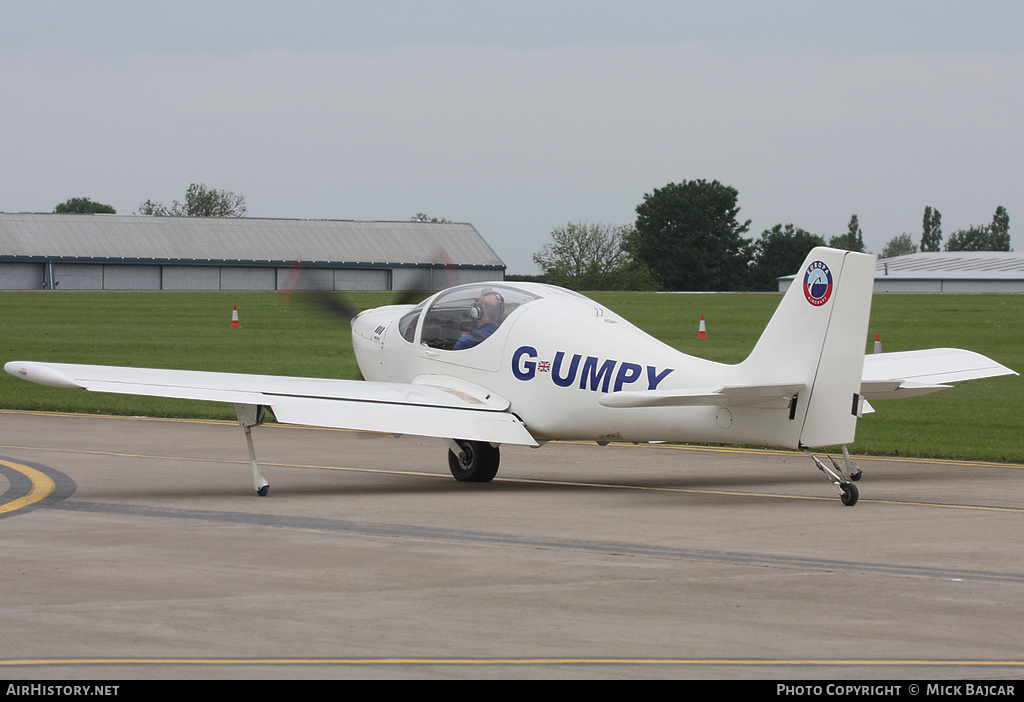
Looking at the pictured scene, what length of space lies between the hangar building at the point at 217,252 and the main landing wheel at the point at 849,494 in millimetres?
77816

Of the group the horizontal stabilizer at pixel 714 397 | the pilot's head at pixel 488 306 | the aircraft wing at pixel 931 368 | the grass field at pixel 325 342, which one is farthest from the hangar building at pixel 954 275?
the horizontal stabilizer at pixel 714 397

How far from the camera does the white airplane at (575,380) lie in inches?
437

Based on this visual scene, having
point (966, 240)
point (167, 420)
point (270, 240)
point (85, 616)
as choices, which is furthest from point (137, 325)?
point (966, 240)

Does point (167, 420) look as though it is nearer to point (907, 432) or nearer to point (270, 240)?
point (907, 432)

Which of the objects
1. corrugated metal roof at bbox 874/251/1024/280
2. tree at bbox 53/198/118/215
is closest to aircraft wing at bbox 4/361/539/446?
corrugated metal roof at bbox 874/251/1024/280

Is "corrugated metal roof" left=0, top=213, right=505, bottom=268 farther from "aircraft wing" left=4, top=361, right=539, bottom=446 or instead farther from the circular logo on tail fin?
the circular logo on tail fin

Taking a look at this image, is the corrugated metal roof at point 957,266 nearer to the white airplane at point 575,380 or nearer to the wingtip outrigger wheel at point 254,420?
the white airplane at point 575,380

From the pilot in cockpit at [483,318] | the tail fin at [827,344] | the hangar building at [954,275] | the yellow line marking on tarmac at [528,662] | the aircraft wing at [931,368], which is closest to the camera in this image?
the yellow line marking on tarmac at [528,662]

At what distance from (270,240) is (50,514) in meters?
90.9

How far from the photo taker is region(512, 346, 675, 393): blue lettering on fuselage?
1193 centimetres

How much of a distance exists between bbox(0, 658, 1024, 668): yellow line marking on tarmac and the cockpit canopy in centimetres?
704

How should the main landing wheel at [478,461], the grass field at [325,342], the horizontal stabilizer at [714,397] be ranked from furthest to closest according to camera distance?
the grass field at [325,342] < the main landing wheel at [478,461] < the horizontal stabilizer at [714,397]

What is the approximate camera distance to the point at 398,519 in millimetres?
11109
